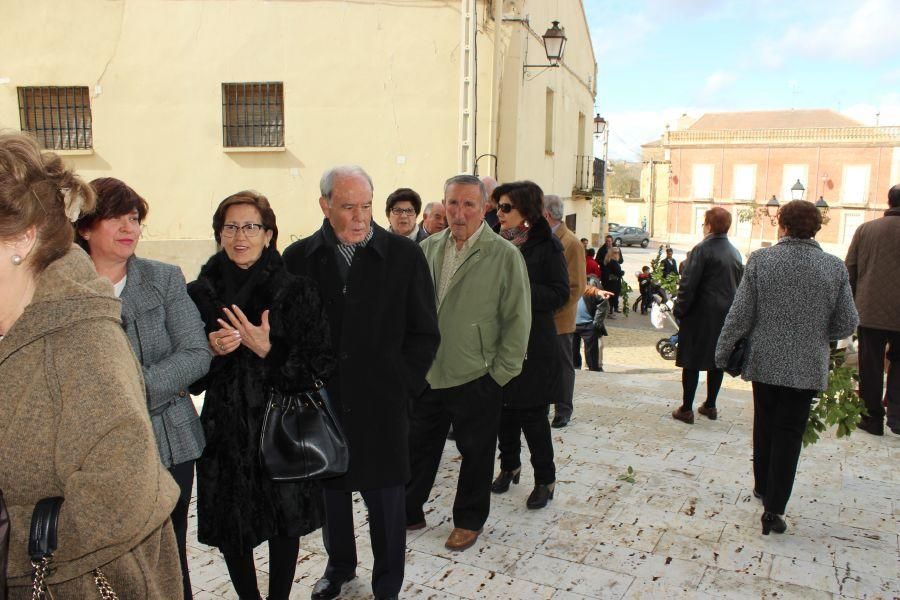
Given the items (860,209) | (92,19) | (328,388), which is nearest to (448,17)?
(92,19)

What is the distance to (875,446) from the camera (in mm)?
5270

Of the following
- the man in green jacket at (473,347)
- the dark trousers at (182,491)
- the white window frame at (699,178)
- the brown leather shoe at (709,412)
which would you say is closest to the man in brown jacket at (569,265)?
the man in green jacket at (473,347)

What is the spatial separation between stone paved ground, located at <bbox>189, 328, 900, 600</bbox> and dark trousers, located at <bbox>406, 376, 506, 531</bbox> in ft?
0.79

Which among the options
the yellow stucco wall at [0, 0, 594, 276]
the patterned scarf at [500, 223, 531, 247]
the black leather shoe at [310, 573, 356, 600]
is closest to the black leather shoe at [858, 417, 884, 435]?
the patterned scarf at [500, 223, 531, 247]

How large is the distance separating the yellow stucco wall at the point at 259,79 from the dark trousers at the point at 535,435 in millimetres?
7654

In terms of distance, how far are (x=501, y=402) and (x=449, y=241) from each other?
2.90 feet

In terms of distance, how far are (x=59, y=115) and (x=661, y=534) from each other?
12126 millimetres

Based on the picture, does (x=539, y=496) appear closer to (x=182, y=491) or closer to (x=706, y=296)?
(x=182, y=491)

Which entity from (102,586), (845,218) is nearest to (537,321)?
(102,586)

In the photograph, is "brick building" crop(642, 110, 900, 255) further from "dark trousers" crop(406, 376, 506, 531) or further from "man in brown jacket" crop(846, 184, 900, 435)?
"dark trousers" crop(406, 376, 506, 531)

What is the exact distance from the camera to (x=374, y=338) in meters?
2.87

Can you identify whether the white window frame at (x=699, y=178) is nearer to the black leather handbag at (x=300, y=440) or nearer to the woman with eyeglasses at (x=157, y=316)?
the black leather handbag at (x=300, y=440)

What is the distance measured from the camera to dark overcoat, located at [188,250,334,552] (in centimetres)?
260

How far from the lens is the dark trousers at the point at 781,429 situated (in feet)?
12.0
